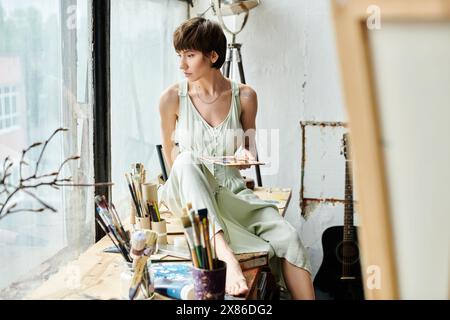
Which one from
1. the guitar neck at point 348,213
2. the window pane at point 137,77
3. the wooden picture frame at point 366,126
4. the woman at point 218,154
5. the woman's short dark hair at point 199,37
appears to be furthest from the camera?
the guitar neck at point 348,213

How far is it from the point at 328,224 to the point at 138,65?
1.07m

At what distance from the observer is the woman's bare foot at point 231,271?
37.7 inches

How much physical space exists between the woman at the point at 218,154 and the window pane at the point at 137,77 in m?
0.13

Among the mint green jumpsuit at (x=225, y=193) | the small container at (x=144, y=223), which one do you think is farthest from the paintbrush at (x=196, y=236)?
the small container at (x=144, y=223)

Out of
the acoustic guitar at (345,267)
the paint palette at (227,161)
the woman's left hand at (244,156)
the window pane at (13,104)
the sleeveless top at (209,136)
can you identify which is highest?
the window pane at (13,104)

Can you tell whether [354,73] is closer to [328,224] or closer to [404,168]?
[404,168]

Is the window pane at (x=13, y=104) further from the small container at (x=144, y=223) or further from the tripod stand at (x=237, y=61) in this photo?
the tripod stand at (x=237, y=61)

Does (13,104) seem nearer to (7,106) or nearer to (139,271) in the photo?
(7,106)

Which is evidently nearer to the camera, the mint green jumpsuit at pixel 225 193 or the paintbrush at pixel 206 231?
the paintbrush at pixel 206 231

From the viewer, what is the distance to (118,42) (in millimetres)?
1522

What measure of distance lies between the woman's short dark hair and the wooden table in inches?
18.3

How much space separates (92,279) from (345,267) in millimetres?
1173

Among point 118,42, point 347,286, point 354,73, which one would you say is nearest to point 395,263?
point 354,73

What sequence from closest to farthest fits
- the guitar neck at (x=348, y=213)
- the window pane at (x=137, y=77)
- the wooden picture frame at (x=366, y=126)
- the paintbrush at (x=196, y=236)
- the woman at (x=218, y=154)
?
the wooden picture frame at (x=366, y=126), the paintbrush at (x=196, y=236), the woman at (x=218, y=154), the window pane at (x=137, y=77), the guitar neck at (x=348, y=213)
